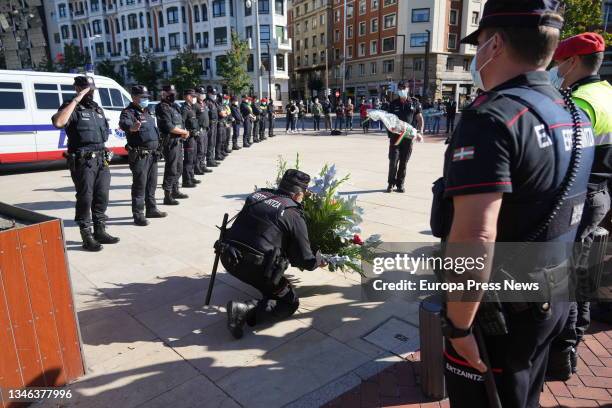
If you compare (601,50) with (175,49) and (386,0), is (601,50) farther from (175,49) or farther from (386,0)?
(175,49)

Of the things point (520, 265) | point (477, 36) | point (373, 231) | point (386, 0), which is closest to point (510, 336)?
point (520, 265)

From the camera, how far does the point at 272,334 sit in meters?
3.39

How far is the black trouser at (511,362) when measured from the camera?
1533mm

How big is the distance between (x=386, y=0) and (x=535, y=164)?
54617mm

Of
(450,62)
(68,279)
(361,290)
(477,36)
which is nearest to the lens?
(477,36)

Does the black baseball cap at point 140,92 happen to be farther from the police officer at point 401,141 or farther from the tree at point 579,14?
the tree at point 579,14

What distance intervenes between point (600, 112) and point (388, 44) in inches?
2006

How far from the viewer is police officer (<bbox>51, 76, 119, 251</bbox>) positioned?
5.10m

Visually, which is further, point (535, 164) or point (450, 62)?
point (450, 62)

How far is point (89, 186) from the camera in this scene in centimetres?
525

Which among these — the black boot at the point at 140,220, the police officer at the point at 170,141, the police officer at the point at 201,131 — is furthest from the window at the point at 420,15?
the black boot at the point at 140,220

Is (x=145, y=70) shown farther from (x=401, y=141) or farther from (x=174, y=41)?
(x=401, y=141)

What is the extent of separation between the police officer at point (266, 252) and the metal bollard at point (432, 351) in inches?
45.5

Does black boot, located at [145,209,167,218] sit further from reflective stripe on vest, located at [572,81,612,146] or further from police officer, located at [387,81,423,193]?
reflective stripe on vest, located at [572,81,612,146]
